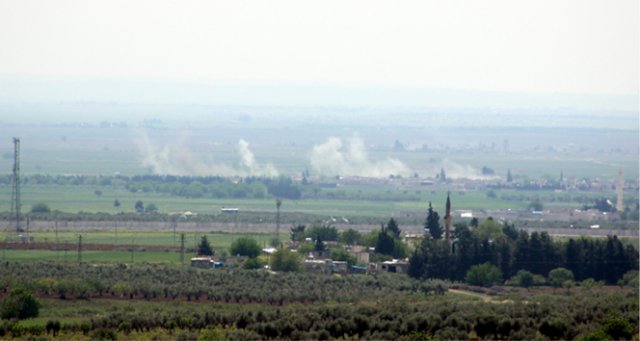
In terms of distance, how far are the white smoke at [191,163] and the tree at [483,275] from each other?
2394 inches

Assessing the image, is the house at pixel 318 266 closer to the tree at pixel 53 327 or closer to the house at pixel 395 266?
the house at pixel 395 266

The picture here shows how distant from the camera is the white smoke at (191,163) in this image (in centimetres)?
10469

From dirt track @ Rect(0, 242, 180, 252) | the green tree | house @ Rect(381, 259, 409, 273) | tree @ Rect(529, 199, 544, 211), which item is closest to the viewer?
house @ Rect(381, 259, 409, 273)

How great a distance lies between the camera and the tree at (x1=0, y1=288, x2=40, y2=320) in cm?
3194

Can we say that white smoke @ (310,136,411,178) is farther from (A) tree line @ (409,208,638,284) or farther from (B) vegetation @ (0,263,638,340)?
(B) vegetation @ (0,263,638,340)

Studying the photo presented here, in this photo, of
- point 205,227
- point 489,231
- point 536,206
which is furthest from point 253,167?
point 489,231

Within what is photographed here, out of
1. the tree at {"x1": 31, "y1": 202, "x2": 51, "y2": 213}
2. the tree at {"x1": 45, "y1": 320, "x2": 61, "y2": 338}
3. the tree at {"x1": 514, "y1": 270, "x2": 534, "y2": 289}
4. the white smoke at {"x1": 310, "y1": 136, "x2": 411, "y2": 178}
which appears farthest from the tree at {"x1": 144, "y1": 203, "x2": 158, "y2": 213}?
the tree at {"x1": 45, "y1": 320, "x2": 61, "y2": 338}

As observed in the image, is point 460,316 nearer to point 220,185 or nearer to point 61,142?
point 220,185

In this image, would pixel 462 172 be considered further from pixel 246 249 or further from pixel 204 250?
pixel 204 250

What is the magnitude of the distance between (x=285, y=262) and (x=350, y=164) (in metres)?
75.1

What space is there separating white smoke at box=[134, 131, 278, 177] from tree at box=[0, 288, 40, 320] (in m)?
69.4

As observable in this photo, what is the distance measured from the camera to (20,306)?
1262 inches

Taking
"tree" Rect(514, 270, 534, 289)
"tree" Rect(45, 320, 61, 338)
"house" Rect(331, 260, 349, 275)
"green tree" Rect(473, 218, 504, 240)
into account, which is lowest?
"tree" Rect(45, 320, 61, 338)

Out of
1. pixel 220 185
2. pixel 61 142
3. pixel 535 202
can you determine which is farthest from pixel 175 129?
pixel 535 202
